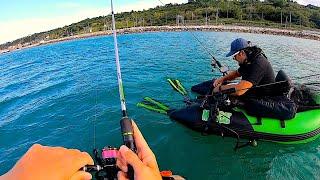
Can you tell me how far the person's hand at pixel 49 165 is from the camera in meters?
1.22

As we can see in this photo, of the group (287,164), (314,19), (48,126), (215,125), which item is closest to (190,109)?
(215,125)

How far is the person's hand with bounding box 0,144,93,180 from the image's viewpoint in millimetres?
1225

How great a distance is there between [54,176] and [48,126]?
39.8 ft

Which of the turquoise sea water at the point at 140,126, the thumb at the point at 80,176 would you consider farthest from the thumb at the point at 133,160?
the turquoise sea water at the point at 140,126

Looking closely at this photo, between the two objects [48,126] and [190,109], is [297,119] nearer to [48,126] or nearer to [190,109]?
[190,109]

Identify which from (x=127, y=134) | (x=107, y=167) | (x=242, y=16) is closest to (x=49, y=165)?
(x=107, y=167)

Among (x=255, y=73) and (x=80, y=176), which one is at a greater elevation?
(x=80, y=176)

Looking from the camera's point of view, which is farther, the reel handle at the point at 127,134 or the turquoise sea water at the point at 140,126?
the turquoise sea water at the point at 140,126

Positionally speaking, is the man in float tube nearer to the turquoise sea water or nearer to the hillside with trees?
the turquoise sea water

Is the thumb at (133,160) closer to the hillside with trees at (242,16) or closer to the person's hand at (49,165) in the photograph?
the person's hand at (49,165)

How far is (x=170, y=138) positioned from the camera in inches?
407

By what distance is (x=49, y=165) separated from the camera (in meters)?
1.26

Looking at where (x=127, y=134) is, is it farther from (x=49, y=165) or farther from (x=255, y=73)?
(x=255, y=73)

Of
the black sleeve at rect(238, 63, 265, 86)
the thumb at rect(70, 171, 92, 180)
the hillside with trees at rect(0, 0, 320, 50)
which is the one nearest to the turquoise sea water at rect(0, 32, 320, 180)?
the black sleeve at rect(238, 63, 265, 86)
